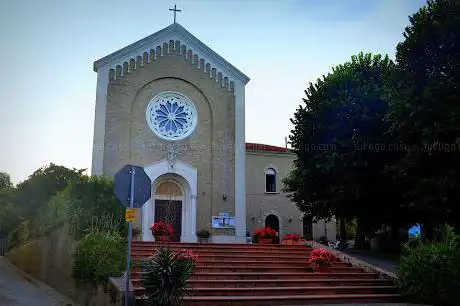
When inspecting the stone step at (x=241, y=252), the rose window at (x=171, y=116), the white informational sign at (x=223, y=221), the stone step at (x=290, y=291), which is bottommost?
the stone step at (x=290, y=291)

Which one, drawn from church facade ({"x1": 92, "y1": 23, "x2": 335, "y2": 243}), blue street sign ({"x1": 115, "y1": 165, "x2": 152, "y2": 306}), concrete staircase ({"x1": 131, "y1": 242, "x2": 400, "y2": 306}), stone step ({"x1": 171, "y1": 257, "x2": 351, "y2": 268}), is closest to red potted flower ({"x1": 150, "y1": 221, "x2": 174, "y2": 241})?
concrete staircase ({"x1": 131, "y1": 242, "x2": 400, "y2": 306})

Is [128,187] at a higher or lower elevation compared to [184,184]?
lower

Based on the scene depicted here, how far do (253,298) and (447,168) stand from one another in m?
9.84

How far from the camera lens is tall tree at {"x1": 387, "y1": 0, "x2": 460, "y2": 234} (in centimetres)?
1723

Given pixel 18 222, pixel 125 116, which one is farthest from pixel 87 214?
pixel 18 222

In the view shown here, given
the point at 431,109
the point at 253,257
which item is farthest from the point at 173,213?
the point at 431,109

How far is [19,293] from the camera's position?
52.1ft

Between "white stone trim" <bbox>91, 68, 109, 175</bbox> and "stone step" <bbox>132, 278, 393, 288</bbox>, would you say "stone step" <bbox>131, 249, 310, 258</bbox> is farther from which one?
"white stone trim" <bbox>91, 68, 109, 175</bbox>

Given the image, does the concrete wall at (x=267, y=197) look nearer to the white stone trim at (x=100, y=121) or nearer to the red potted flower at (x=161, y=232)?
the white stone trim at (x=100, y=121)

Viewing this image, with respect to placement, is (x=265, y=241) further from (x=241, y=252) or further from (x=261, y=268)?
(x=261, y=268)

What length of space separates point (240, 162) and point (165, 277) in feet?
58.0

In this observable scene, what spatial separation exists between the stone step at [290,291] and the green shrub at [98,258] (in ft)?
3.98

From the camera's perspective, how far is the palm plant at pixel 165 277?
10336mm

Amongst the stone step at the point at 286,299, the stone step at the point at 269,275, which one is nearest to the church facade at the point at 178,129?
the stone step at the point at 269,275
